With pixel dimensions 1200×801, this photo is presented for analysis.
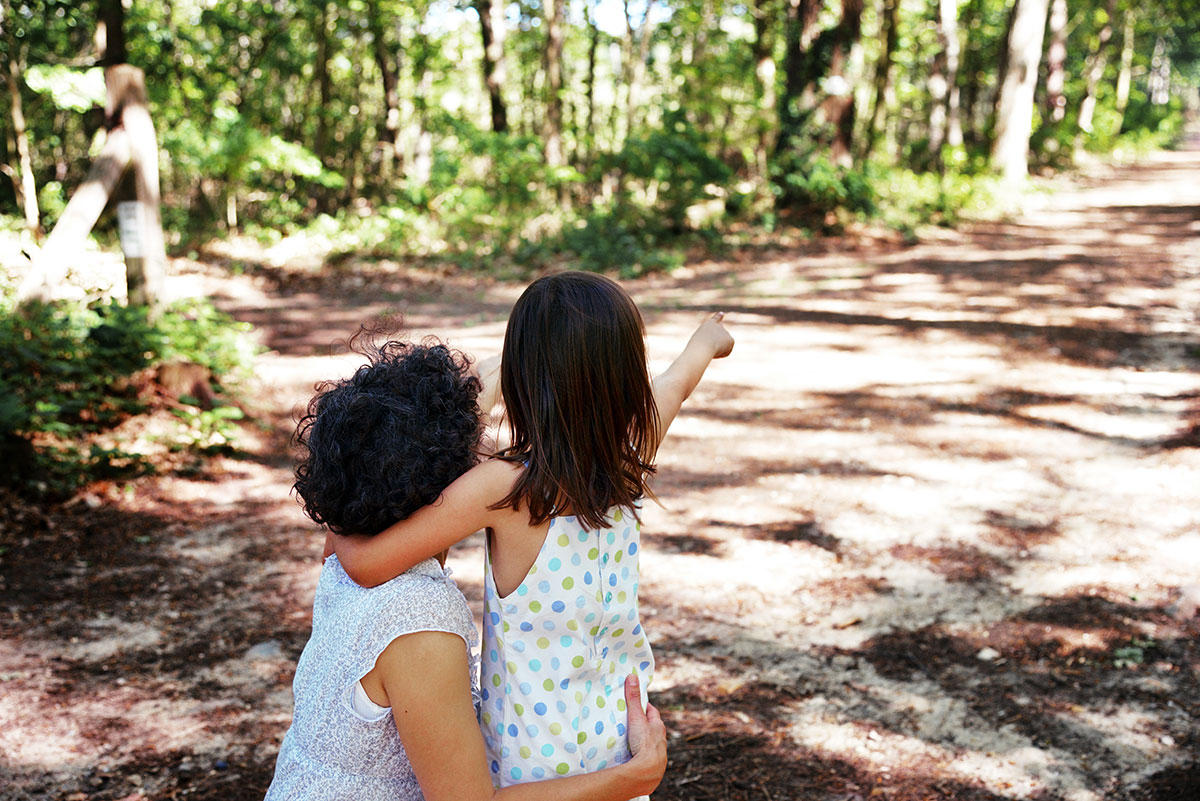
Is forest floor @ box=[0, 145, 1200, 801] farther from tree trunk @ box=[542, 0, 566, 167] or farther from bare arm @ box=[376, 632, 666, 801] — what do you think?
tree trunk @ box=[542, 0, 566, 167]

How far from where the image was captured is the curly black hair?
4.31 ft

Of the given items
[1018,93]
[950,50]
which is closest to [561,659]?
[1018,93]

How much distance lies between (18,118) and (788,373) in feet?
37.7

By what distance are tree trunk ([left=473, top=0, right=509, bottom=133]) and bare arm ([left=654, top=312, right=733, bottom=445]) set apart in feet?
51.9

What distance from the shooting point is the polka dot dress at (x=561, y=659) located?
1.48m

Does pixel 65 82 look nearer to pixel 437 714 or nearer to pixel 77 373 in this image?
pixel 77 373

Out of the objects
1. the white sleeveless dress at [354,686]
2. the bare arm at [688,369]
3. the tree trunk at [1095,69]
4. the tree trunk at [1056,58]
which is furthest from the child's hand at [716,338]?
the tree trunk at [1095,69]

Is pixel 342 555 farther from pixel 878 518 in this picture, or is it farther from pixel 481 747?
pixel 878 518

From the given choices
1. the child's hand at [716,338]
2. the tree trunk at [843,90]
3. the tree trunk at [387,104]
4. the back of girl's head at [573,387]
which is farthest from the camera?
the tree trunk at [387,104]

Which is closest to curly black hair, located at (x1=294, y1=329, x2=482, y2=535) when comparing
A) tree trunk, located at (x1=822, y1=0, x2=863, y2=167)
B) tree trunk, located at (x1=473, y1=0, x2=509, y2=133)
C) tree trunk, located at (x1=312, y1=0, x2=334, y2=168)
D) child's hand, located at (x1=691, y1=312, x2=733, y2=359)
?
child's hand, located at (x1=691, y1=312, x2=733, y2=359)

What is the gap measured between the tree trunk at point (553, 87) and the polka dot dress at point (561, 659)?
14.8m

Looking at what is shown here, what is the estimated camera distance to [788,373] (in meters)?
7.92

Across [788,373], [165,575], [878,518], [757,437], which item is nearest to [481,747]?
[165,575]

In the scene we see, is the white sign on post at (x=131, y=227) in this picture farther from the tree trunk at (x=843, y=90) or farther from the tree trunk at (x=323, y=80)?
the tree trunk at (x=323, y=80)
